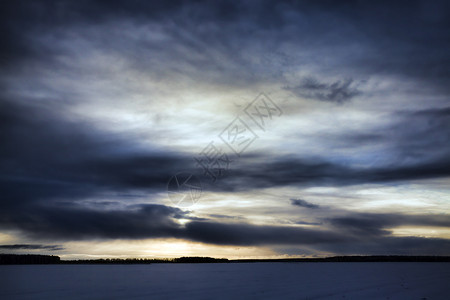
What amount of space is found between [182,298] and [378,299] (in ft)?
86.7

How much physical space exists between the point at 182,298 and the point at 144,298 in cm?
540

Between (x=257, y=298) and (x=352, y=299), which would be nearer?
(x=352, y=299)

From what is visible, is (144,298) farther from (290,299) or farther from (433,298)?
(433,298)

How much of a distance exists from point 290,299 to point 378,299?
11490 millimetres

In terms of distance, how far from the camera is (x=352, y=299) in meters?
52.0

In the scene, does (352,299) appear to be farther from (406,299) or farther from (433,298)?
(433,298)

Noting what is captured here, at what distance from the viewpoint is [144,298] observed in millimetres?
55500

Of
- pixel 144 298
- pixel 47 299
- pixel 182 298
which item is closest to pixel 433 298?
pixel 182 298

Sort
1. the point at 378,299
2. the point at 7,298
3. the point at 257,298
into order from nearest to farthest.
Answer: the point at 378,299
the point at 257,298
the point at 7,298

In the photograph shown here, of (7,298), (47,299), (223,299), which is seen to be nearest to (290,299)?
(223,299)

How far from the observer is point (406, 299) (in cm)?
5241

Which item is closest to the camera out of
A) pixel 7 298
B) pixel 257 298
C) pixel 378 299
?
pixel 378 299

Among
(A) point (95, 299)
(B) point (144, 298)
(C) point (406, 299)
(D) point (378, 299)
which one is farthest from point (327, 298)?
(A) point (95, 299)

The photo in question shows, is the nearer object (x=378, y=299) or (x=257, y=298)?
(x=378, y=299)
